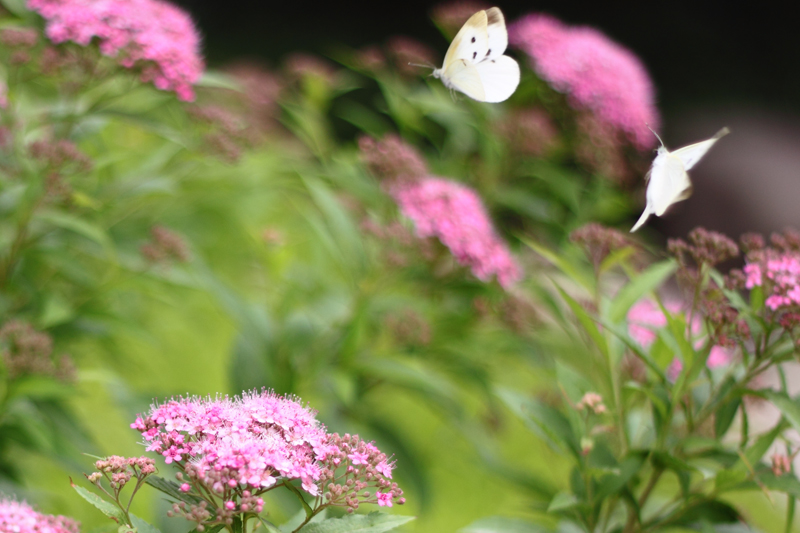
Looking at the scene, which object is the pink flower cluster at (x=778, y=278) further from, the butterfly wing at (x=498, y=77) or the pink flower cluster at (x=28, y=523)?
the pink flower cluster at (x=28, y=523)

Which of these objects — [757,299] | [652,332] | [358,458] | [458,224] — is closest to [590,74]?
[458,224]

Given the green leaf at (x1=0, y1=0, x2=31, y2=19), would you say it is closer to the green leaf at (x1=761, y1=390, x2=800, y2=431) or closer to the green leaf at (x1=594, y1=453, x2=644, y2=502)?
the green leaf at (x1=594, y1=453, x2=644, y2=502)

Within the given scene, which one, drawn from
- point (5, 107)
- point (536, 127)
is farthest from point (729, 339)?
point (5, 107)

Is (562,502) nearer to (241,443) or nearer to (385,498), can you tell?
(385,498)

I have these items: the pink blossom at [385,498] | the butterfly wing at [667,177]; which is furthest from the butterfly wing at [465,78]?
the pink blossom at [385,498]

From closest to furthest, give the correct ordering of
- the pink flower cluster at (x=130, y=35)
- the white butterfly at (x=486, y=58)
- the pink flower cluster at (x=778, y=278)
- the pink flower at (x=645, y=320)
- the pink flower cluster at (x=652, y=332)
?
the white butterfly at (x=486, y=58)
the pink flower cluster at (x=778, y=278)
the pink flower cluster at (x=130, y=35)
the pink flower cluster at (x=652, y=332)
the pink flower at (x=645, y=320)

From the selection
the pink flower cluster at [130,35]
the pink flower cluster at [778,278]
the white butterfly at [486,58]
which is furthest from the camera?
the pink flower cluster at [130,35]
